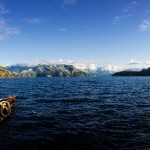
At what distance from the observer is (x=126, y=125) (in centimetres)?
3088

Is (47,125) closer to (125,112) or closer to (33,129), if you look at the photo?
(33,129)

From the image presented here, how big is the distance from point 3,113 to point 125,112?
68.2ft

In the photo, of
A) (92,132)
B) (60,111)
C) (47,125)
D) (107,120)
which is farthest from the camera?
(60,111)

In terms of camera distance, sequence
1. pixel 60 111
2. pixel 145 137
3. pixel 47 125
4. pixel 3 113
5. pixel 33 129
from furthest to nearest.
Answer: pixel 60 111, pixel 3 113, pixel 47 125, pixel 33 129, pixel 145 137

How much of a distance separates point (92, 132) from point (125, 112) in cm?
1396

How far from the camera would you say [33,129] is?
1161 inches

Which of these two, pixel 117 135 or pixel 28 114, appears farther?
pixel 28 114

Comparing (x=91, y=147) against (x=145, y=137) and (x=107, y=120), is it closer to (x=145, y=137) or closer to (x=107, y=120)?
(x=145, y=137)

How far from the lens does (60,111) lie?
4159 cm

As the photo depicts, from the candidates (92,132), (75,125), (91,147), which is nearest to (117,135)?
(92,132)

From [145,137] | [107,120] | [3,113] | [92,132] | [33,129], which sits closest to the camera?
[145,137]

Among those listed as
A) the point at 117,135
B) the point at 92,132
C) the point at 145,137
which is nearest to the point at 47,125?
the point at 92,132

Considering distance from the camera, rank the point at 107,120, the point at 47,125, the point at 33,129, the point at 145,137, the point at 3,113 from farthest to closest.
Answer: the point at 3,113 → the point at 107,120 → the point at 47,125 → the point at 33,129 → the point at 145,137

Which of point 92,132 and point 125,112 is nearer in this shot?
point 92,132
